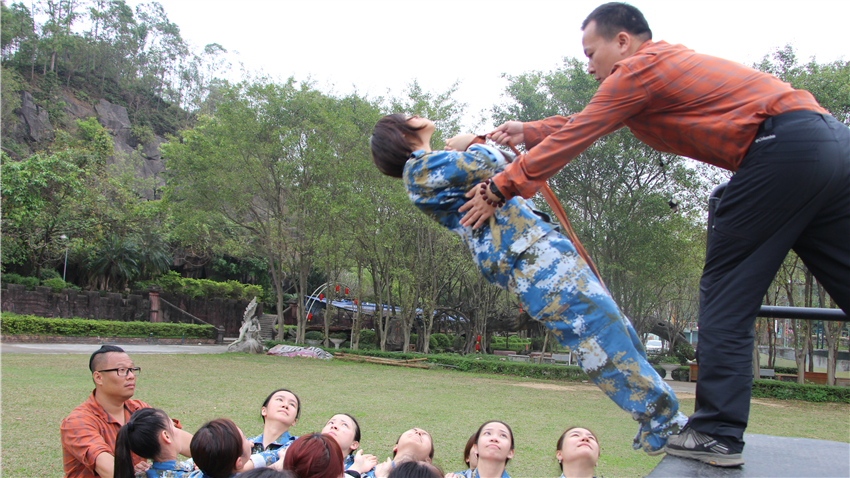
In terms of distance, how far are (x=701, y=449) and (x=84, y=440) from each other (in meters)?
2.75

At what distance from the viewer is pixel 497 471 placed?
8.67ft

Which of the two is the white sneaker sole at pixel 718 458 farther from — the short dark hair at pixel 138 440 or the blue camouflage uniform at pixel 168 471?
the short dark hair at pixel 138 440

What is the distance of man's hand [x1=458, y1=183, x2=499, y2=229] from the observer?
1.74m

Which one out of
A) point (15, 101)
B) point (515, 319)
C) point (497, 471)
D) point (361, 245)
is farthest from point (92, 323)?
point (497, 471)

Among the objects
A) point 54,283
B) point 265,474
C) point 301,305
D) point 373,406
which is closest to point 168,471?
point 265,474

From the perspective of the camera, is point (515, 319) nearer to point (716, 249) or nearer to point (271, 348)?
point (271, 348)

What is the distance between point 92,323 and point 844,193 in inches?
971

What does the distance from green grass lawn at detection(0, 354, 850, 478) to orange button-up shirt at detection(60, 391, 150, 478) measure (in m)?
2.29

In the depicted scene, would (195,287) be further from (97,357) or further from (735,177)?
(735,177)

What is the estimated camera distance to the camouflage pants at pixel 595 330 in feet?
5.31

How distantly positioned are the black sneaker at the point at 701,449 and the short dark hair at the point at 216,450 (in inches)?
66.6

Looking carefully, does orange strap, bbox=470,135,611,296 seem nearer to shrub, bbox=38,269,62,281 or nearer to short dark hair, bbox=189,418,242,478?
short dark hair, bbox=189,418,242,478

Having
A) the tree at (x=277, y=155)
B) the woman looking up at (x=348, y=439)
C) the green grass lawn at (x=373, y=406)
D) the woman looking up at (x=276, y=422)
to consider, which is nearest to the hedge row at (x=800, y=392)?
the green grass lawn at (x=373, y=406)

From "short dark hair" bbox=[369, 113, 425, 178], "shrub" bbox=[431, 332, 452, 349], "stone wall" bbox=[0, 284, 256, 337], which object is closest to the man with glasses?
"short dark hair" bbox=[369, 113, 425, 178]
